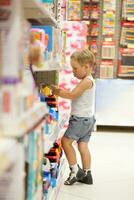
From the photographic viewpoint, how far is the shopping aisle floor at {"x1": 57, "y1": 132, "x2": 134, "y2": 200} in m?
3.10

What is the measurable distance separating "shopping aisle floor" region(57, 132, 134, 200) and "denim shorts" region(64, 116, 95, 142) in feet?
1.41

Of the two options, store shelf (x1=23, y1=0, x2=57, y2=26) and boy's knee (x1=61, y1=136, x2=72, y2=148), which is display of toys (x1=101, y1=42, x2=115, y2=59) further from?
store shelf (x1=23, y1=0, x2=57, y2=26)

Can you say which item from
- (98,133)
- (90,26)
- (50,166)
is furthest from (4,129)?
(90,26)

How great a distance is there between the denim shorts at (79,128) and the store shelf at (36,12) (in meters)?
0.96

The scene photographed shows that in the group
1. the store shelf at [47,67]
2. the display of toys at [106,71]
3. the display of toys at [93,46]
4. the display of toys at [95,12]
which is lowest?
the display of toys at [106,71]

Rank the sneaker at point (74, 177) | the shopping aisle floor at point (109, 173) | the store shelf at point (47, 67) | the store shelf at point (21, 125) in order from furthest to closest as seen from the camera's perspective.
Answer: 1. the sneaker at point (74, 177)
2. the shopping aisle floor at point (109, 173)
3. the store shelf at point (47, 67)
4. the store shelf at point (21, 125)

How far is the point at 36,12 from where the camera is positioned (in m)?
1.98

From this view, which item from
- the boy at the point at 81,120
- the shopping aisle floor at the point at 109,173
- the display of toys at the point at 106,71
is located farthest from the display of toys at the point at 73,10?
the boy at the point at 81,120

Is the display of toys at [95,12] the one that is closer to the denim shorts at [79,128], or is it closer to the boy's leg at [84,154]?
the denim shorts at [79,128]

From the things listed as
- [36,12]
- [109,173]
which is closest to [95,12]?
[109,173]

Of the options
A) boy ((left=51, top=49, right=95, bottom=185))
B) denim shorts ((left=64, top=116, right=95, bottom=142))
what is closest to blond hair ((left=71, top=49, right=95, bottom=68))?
boy ((left=51, top=49, right=95, bottom=185))

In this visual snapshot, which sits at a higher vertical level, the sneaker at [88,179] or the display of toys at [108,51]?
the display of toys at [108,51]

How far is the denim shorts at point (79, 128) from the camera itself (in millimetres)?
3330

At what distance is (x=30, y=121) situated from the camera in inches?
49.6
